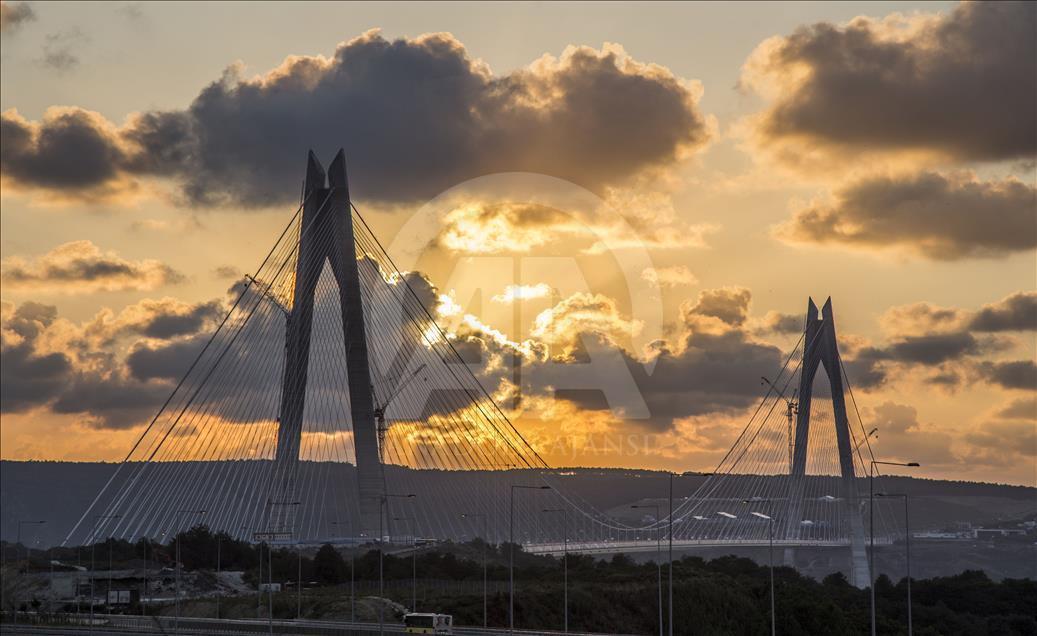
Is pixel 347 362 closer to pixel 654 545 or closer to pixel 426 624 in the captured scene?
pixel 426 624

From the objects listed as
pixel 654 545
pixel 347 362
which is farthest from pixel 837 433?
pixel 347 362

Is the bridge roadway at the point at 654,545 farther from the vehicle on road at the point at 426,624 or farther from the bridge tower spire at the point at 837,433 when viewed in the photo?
the vehicle on road at the point at 426,624

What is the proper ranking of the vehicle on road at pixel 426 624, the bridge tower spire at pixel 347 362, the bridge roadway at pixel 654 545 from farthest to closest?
the bridge roadway at pixel 654 545 → the bridge tower spire at pixel 347 362 → the vehicle on road at pixel 426 624

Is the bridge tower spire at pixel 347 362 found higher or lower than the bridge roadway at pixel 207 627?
higher

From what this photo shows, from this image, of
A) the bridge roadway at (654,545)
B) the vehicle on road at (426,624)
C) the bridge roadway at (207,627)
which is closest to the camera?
the bridge roadway at (207,627)

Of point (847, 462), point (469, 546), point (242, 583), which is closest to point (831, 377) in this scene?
point (847, 462)

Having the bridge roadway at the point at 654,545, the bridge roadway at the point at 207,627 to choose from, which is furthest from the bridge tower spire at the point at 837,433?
the bridge roadway at the point at 207,627

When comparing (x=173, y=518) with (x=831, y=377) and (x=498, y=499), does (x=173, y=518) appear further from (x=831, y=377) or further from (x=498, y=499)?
(x=831, y=377)

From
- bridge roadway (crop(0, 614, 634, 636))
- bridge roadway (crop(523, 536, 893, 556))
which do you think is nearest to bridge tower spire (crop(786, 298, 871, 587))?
bridge roadway (crop(523, 536, 893, 556))
